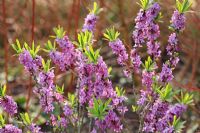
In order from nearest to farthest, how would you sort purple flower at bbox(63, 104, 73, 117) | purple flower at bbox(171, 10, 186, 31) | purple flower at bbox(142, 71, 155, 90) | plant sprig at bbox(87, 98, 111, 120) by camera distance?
1. plant sprig at bbox(87, 98, 111, 120)
2. purple flower at bbox(171, 10, 186, 31)
3. purple flower at bbox(142, 71, 155, 90)
4. purple flower at bbox(63, 104, 73, 117)

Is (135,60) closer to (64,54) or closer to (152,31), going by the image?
(152,31)

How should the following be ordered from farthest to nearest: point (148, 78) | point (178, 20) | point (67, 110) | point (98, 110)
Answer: point (67, 110), point (148, 78), point (178, 20), point (98, 110)

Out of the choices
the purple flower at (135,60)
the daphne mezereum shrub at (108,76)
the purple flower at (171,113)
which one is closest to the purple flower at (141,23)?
the daphne mezereum shrub at (108,76)

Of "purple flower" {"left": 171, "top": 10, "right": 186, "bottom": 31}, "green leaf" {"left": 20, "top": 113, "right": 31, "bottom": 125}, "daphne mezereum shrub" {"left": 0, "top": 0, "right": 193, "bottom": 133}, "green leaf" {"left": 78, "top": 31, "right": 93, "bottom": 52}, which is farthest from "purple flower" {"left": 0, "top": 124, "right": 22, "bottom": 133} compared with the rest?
"purple flower" {"left": 171, "top": 10, "right": 186, "bottom": 31}

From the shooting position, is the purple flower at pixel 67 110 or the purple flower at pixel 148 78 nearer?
the purple flower at pixel 148 78

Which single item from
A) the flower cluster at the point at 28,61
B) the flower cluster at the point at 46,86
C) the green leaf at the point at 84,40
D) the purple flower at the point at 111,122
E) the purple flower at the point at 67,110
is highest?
the green leaf at the point at 84,40

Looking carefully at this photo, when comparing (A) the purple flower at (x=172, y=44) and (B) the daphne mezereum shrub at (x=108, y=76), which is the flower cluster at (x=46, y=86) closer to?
(B) the daphne mezereum shrub at (x=108, y=76)

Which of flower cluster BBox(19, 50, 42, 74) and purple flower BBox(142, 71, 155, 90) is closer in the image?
flower cluster BBox(19, 50, 42, 74)

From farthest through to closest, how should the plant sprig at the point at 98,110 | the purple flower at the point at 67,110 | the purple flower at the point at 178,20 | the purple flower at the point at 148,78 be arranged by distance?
1. the purple flower at the point at 67,110
2. the purple flower at the point at 148,78
3. the purple flower at the point at 178,20
4. the plant sprig at the point at 98,110

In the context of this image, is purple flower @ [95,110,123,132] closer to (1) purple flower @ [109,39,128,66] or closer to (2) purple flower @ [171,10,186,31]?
(1) purple flower @ [109,39,128,66]

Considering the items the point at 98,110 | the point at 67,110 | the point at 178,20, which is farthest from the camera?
the point at 67,110

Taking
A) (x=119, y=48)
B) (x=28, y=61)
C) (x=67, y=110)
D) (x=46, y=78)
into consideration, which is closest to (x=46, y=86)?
(x=46, y=78)

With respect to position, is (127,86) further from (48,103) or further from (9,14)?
(48,103)
